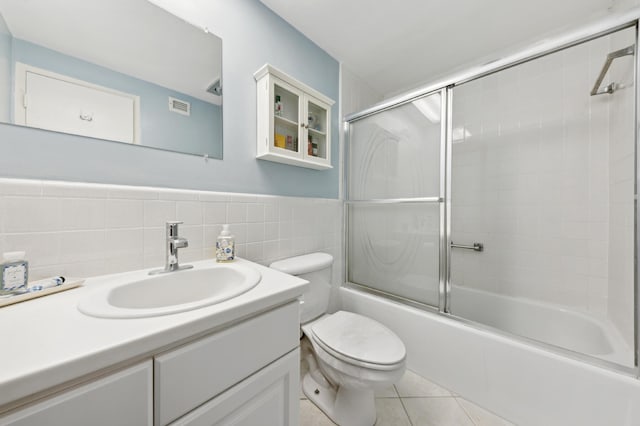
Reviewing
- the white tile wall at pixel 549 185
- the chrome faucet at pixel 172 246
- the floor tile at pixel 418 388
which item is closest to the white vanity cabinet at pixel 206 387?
the chrome faucet at pixel 172 246

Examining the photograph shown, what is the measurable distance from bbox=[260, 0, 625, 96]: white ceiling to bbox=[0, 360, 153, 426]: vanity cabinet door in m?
1.72

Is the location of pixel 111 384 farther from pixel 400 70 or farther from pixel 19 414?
pixel 400 70

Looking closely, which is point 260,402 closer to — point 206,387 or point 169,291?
point 206,387

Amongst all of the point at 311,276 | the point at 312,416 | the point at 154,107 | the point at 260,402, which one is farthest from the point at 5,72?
the point at 312,416

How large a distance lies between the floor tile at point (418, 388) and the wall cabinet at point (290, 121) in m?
1.36

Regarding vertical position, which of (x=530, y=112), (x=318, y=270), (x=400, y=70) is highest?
(x=400, y=70)

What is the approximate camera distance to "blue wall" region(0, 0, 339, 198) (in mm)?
716

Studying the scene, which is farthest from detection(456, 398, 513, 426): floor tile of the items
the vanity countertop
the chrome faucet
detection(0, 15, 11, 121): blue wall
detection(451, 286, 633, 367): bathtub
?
detection(0, 15, 11, 121): blue wall

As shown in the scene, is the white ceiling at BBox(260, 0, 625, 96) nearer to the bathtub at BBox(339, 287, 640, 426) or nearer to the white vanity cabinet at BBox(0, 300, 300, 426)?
the white vanity cabinet at BBox(0, 300, 300, 426)

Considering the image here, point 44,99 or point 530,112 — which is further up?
point 530,112

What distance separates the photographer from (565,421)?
935mm

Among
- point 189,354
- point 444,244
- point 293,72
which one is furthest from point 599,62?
point 189,354

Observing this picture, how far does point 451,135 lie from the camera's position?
1.31 meters

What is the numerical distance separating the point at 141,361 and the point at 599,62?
2.52 meters
